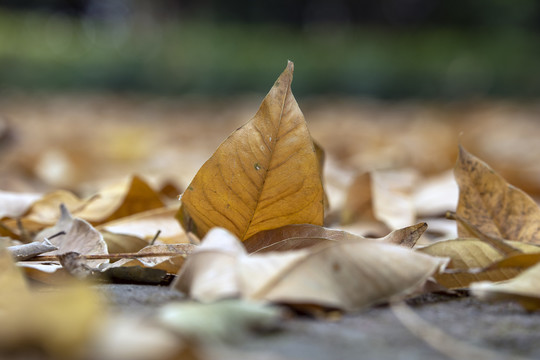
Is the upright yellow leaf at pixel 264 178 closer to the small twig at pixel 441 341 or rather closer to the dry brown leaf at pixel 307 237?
the dry brown leaf at pixel 307 237

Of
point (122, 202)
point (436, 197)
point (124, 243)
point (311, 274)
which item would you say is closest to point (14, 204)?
point (122, 202)

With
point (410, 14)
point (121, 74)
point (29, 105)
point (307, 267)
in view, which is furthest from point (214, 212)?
point (410, 14)

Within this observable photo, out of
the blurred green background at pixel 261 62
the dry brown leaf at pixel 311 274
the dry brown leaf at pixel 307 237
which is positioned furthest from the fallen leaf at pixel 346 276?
the blurred green background at pixel 261 62

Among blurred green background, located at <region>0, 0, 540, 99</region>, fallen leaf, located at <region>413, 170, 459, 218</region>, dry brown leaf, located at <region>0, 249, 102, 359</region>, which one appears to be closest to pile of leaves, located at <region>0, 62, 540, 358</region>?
dry brown leaf, located at <region>0, 249, 102, 359</region>

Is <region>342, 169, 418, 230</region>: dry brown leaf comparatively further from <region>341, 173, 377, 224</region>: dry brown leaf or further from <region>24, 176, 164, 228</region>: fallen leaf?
<region>24, 176, 164, 228</region>: fallen leaf

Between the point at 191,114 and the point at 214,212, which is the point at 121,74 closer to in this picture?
the point at 191,114
